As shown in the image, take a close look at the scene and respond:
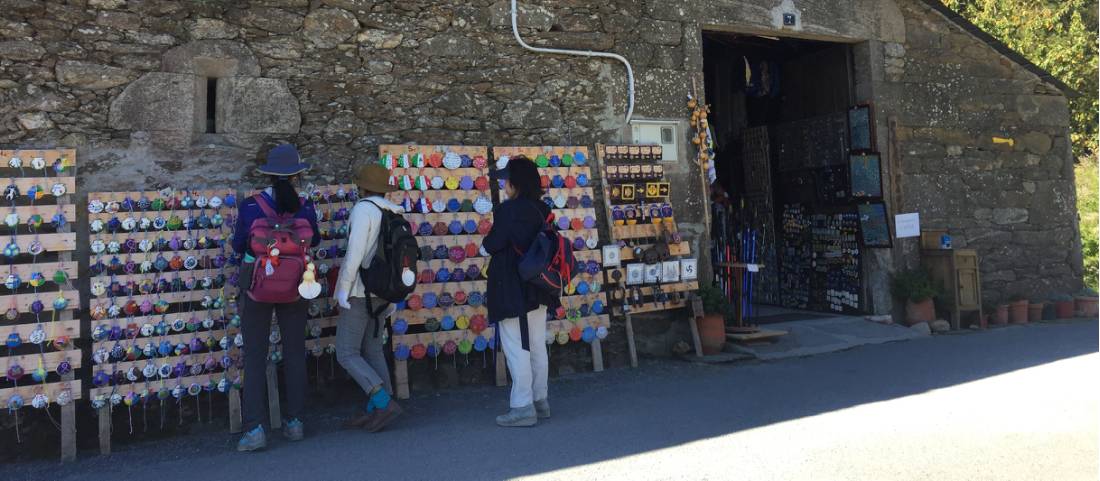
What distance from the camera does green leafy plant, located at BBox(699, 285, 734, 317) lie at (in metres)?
6.20

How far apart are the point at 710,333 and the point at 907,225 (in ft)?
9.43

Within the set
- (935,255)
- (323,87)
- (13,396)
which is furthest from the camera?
(935,255)

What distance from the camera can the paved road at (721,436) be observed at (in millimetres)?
3434

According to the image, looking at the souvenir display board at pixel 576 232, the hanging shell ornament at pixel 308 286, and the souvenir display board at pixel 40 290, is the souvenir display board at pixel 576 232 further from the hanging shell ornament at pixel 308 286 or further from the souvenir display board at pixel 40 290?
the souvenir display board at pixel 40 290

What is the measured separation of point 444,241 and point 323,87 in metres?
1.37

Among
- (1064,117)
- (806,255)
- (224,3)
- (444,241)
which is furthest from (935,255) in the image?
(224,3)

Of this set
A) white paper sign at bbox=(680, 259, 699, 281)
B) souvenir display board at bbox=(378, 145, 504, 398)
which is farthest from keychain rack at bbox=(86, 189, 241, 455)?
white paper sign at bbox=(680, 259, 699, 281)

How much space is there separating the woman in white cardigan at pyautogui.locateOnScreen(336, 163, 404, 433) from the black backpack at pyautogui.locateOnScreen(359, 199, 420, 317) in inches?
2.0

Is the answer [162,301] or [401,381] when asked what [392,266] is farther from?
[162,301]

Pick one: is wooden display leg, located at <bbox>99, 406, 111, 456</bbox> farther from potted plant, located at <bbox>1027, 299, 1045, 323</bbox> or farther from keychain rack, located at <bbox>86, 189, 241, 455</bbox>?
potted plant, located at <bbox>1027, 299, 1045, 323</bbox>

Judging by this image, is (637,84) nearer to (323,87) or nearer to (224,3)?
(323,87)

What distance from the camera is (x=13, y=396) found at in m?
3.91

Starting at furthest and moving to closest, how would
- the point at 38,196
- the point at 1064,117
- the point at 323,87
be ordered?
the point at 1064,117, the point at 323,87, the point at 38,196

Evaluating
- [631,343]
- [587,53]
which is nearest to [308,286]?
[631,343]
